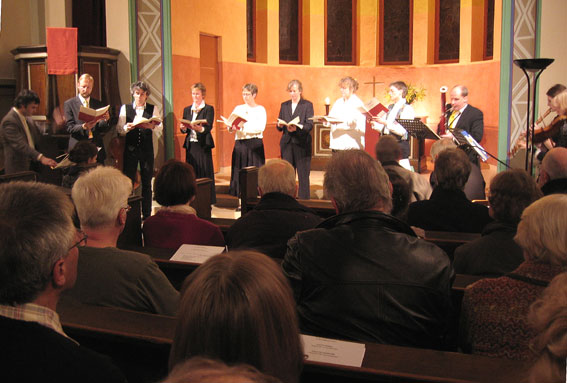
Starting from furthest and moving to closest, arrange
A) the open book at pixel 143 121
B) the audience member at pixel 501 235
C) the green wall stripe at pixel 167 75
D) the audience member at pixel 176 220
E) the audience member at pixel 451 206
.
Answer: the green wall stripe at pixel 167 75 → the open book at pixel 143 121 → the audience member at pixel 451 206 → the audience member at pixel 176 220 → the audience member at pixel 501 235

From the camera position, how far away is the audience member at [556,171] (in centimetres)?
360

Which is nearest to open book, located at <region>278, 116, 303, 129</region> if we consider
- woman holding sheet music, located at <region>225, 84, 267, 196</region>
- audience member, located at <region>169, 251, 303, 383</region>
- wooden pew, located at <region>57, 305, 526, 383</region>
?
woman holding sheet music, located at <region>225, 84, 267, 196</region>

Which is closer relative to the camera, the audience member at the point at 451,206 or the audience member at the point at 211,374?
the audience member at the point at 211,374

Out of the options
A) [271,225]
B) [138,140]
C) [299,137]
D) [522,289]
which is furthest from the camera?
[299,137]

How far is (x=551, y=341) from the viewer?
908mm

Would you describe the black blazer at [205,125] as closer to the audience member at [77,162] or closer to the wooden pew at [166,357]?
the audience member at [77,162]

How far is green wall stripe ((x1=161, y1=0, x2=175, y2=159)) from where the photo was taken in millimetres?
7898

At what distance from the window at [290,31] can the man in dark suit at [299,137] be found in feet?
13.1

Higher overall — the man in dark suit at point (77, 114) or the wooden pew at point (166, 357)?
the man in dark suit at point (77, 114)

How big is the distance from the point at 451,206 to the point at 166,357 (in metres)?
2.26

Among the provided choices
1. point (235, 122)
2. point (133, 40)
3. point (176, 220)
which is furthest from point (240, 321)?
point (133, 40)

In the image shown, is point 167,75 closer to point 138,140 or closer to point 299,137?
point 138,140

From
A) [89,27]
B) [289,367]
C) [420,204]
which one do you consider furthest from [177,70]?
[289,367]

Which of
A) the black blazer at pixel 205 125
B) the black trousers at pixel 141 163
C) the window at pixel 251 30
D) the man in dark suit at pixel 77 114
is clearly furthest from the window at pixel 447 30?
the man in dark suit at pixel 77 114
